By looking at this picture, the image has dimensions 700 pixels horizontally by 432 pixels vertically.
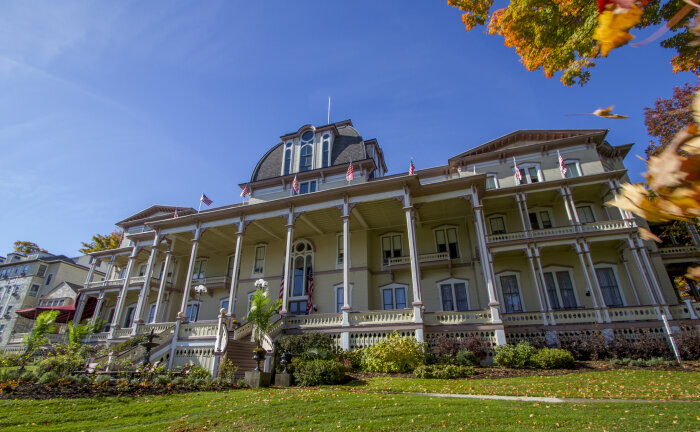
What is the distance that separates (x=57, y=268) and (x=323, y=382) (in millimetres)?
45484

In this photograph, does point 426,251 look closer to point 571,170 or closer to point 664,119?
point 571,170

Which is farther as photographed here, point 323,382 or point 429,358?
point 429,358

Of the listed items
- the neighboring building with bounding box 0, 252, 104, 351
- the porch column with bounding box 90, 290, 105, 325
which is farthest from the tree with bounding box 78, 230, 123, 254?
the porch column with bounding box 90, 290, 105, 325

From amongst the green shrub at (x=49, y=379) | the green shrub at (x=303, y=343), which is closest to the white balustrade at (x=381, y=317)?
the green shrub at (x=303, y=343)

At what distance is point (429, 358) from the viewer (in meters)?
15.1

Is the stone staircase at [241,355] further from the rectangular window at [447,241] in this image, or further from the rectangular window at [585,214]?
the rectangular window at [585,214]

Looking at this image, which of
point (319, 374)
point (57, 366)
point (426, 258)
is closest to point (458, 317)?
point (426, 258)

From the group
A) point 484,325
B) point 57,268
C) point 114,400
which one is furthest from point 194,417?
point 57,268

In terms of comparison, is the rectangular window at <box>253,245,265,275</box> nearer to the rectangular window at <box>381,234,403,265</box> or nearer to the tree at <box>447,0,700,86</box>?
the rectangular window at <box>381,234,403,265</box>

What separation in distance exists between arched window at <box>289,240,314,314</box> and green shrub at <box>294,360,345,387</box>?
37.7 feet

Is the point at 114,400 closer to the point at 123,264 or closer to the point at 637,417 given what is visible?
the point at 637,417

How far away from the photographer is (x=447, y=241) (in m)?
23.8

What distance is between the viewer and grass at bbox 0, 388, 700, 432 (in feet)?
21.8

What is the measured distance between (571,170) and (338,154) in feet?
52.7
